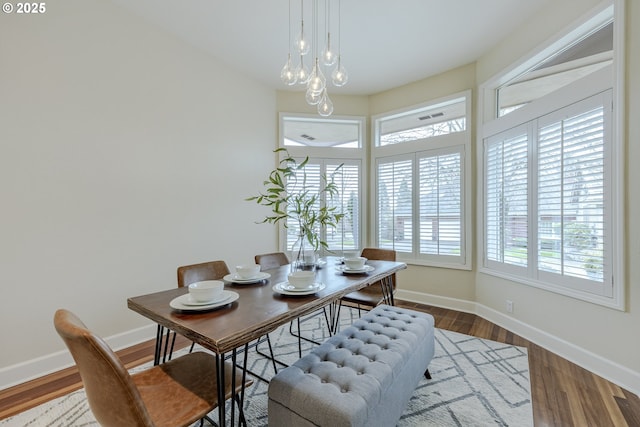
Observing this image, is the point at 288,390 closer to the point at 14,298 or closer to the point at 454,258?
the point at 14,298

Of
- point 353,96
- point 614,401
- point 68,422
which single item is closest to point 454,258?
point 614,401

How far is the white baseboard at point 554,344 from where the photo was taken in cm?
209

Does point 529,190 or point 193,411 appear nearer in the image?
point 193,411

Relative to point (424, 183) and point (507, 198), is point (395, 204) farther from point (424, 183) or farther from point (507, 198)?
point (507, 198)

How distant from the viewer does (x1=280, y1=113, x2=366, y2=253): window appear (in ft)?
14.3

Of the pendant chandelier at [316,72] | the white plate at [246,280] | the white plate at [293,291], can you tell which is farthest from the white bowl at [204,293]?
the pendant chandelier at [316,72]

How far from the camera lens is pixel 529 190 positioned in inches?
114

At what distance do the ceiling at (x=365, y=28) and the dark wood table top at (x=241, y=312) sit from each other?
2.52m

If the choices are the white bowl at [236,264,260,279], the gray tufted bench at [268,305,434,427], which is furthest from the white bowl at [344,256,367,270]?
the white bowl at [236,264,260,279]

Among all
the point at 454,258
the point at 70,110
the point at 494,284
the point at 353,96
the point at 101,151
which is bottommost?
the point at 494,284

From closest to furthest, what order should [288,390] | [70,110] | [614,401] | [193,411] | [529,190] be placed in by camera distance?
[193,411], [288,390], [614,401], [70,110], [529,190]

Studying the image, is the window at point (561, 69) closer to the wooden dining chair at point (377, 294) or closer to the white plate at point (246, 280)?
the wooden dining chair at point (377, 294)

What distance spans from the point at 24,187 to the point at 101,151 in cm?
60

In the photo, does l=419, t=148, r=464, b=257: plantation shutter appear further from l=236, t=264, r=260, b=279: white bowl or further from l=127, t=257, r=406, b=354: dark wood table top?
l=236, t=264, r=260, b=279: white bowl
